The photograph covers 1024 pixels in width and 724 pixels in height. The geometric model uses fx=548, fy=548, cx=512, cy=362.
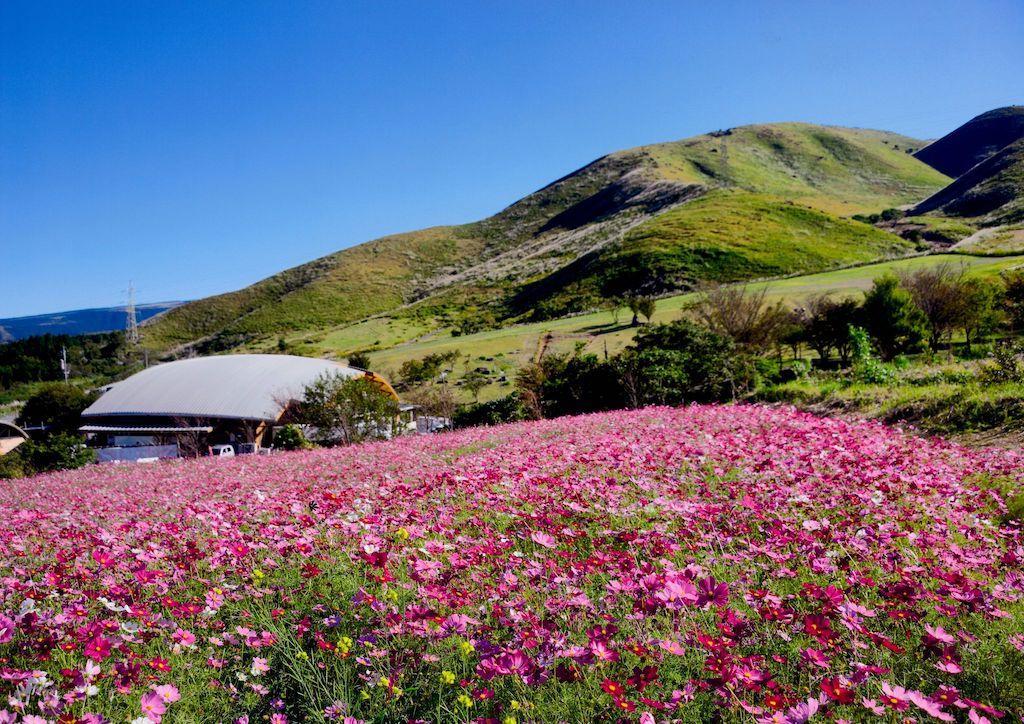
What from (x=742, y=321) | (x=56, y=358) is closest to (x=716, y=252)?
(x=742, y=321)

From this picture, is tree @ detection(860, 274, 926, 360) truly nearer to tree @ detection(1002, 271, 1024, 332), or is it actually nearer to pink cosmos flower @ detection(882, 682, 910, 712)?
tree @ detection(1002, 271, 1024, 332)

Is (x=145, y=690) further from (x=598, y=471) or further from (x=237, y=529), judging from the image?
(x=598, y=471)

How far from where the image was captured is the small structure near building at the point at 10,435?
173 ft

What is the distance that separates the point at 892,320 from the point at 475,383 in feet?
105

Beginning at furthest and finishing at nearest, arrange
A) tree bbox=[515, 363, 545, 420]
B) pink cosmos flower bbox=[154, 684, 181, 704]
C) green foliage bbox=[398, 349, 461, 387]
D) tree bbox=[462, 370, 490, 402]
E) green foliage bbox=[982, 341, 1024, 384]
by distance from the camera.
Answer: green foliage bbox=[398, 349, 461, 387], tree bbox=[462, 370, 490, 402], tree bbox=[515, 363, 545, 420], green foliage bbox=[982, 341, 1024, 384], pink cosmos flower bbox=[154, 684, 181, 704]

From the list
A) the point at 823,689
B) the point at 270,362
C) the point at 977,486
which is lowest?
the point at 977,486

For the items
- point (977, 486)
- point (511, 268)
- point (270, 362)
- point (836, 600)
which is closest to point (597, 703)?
point (836, 600)

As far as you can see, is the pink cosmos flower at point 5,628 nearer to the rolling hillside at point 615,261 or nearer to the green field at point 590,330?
the green field at point 590,330

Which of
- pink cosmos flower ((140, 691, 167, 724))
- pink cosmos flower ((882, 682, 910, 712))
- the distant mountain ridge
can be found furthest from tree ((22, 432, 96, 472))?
the distant mountain ridge

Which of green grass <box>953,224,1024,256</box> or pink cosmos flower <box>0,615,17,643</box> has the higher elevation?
green grass <box>953,224,1024,256</box>

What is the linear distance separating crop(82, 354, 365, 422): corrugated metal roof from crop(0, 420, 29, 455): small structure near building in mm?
6096

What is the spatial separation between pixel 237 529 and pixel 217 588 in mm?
1292

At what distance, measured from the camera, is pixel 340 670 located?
2.90 metres

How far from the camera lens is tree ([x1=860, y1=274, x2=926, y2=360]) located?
29.2 m
